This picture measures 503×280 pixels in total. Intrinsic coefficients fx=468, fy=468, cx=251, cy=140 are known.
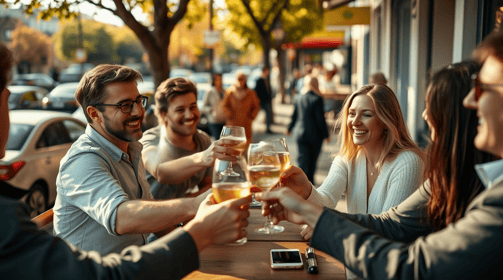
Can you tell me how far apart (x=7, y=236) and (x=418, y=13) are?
7.59m

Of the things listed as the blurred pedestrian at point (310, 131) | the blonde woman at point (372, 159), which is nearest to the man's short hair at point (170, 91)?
the blonde woman at point (372, 159)

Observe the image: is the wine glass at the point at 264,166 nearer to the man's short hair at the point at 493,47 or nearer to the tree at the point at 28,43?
the man's short hair at the point at 493,47

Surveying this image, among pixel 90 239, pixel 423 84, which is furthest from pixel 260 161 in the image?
pixel 423 84

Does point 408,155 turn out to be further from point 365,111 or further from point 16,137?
point 16,137

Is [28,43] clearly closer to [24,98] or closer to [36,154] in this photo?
[24,98]

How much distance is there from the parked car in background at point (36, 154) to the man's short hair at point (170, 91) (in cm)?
288

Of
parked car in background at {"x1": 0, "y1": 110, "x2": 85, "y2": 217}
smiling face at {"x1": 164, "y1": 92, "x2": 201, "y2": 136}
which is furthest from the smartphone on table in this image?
parked car in background at {"x1": 0, "y1": 110, "x2": 85, "y2": 217}

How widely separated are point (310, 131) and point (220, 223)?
250 inches

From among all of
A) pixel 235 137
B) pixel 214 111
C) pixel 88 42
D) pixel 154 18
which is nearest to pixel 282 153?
pixel 235 137

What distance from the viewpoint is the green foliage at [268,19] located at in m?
21.6

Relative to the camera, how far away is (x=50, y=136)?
23.5 feet

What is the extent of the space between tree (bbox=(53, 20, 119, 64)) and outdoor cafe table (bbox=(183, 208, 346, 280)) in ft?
217

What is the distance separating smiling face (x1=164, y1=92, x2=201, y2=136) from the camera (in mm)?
4121

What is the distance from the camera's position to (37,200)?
21.8ft
